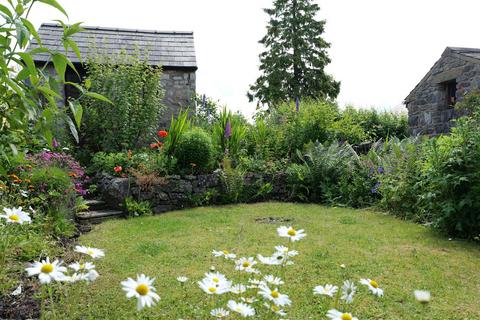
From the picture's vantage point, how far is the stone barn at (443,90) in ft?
36.4

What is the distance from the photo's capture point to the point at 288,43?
23.6 meters

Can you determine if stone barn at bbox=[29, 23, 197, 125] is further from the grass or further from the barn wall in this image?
the barn wall

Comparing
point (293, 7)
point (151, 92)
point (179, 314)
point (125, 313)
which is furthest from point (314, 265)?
point (293, 7)

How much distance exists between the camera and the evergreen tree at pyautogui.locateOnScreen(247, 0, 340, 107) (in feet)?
75.6

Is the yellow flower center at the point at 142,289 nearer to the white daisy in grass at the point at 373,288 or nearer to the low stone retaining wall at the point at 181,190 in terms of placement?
the white daisy in grass at the point at 373,288

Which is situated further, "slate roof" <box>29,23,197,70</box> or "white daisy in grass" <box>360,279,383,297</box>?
"slate roof" <box>29,23,197,70</box>

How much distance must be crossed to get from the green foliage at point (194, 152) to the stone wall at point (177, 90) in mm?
3344

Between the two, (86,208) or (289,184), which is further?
(289,184)

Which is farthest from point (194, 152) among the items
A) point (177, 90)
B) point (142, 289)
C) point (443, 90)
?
point (443, 90)

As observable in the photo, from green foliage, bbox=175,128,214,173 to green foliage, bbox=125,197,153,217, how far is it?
1193 millimetres

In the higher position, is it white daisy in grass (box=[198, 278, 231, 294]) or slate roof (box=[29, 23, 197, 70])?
slate roof (box=[29, 23, 197, 70])

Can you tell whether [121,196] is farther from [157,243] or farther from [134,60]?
[134,60]

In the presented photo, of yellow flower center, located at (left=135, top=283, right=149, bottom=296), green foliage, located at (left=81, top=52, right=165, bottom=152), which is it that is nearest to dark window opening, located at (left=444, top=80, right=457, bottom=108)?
green foliage, located at (left=81, top=52, right=165, bottom=152)

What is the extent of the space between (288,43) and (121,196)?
19203mm
